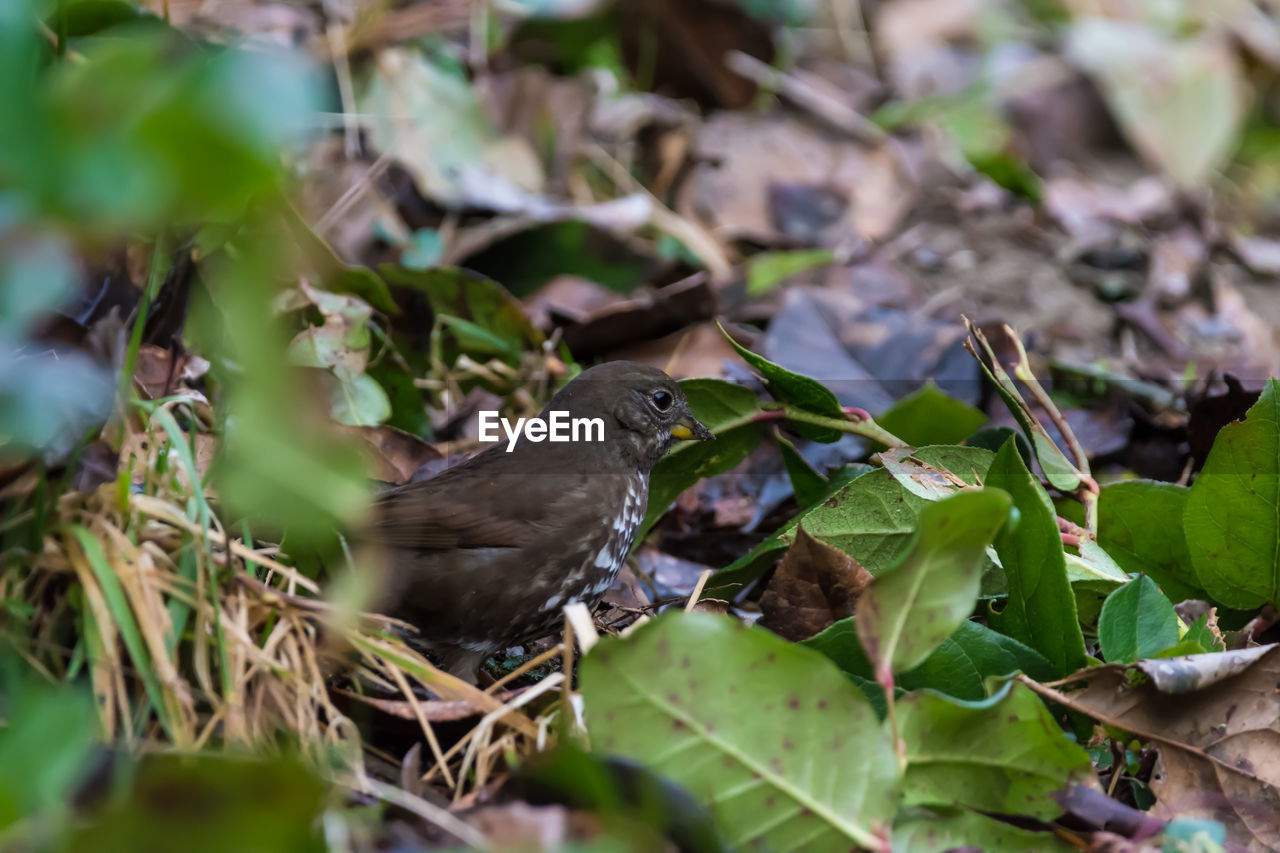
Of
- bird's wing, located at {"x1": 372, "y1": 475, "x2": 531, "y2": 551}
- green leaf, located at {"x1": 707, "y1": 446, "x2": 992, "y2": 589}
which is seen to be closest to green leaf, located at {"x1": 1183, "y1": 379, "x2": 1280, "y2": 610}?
green leaf, located at {"x1": 707, "y1": 446, "x2": 992, "y2": 589}

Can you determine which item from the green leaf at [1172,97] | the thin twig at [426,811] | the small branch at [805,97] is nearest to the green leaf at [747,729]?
the thin twig at [426,811]

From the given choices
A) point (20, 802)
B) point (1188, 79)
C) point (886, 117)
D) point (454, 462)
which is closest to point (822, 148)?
point (886, 117)

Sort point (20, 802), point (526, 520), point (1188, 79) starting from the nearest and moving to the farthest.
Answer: point (20, 802), point (526, 520), point (1188, 79)

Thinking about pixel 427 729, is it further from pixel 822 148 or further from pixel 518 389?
pixel 822 148

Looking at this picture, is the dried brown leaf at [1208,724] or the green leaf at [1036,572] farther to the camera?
the green leaf at [1036,572]

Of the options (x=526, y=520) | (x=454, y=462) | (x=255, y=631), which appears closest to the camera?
(x=255, y=631)

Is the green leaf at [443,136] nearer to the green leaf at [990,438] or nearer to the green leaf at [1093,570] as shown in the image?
the green leaf at [990,438]
